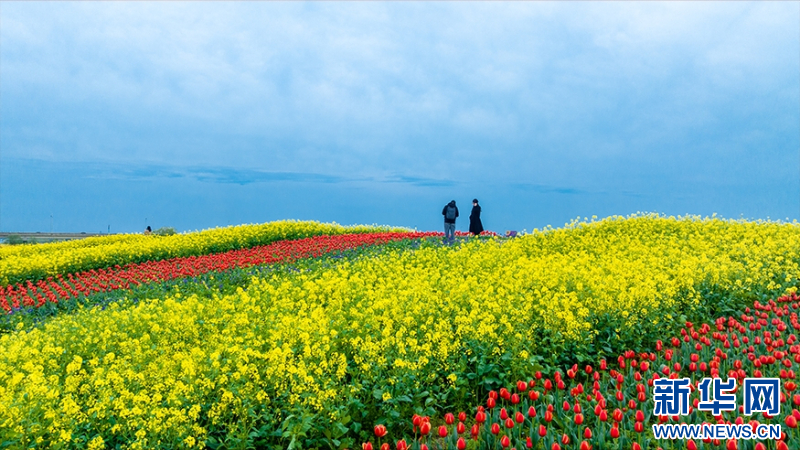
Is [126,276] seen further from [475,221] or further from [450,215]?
[475,221]

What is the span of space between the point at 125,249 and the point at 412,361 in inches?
709

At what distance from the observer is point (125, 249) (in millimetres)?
20406

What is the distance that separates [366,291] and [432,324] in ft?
6.83

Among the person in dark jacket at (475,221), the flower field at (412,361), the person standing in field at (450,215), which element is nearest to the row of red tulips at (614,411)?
the flower field at (412,361)

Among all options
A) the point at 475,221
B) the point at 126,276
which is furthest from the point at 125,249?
the point at 475,221

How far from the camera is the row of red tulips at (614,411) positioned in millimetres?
4754

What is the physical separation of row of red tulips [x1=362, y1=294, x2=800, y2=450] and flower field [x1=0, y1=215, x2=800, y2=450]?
26 millimetres

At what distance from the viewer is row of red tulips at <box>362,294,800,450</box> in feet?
15.6

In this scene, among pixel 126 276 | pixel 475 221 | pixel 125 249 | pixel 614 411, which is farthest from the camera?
pixel 475 221

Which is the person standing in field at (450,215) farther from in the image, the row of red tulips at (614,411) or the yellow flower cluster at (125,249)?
the row of red tulips at (614,411)

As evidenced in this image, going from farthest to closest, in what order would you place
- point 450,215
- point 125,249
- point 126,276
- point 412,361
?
point 125,249 < point 450,215 < point 126,276 < point 412,361

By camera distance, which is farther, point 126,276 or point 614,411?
point 126,276

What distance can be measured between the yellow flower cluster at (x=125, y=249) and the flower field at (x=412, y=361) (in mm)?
9886

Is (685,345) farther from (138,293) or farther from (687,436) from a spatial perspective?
(138,293)
